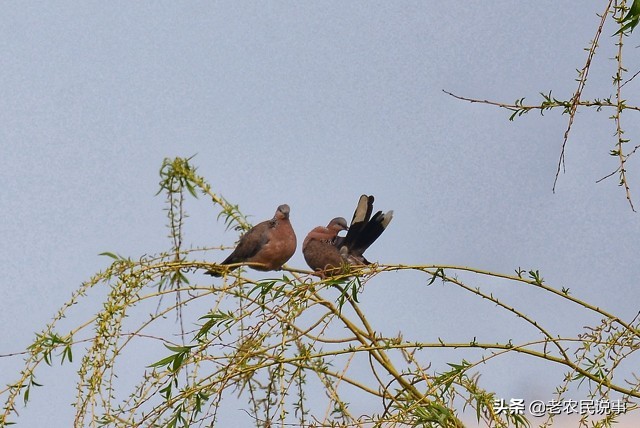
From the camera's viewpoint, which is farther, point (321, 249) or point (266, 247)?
point (321, 249)

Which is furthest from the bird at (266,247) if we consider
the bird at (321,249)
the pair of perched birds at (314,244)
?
the bird at (321,249)

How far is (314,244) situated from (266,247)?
28cm

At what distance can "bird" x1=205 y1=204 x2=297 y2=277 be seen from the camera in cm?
344

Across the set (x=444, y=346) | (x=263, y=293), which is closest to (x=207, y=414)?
(x=263, y=293)

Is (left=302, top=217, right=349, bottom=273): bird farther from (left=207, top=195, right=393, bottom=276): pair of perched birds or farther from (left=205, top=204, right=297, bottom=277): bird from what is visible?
(left=205, top=204, right=297, bottom=277): bird

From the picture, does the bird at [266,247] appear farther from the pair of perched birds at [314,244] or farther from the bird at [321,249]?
the bird at [321,249]

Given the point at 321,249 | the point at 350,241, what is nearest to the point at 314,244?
the point at 321,249

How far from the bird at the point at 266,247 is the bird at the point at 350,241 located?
0.11 meters

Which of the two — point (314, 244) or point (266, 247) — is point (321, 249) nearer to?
point (314, 244)

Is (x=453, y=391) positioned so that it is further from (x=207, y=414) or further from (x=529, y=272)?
(x=207, y=414)

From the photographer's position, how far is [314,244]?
368 centimetres

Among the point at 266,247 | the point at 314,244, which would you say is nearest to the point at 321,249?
the point at 314,244

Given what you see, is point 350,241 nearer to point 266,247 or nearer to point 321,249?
point 321,249

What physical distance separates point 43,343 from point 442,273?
3.75 feet
